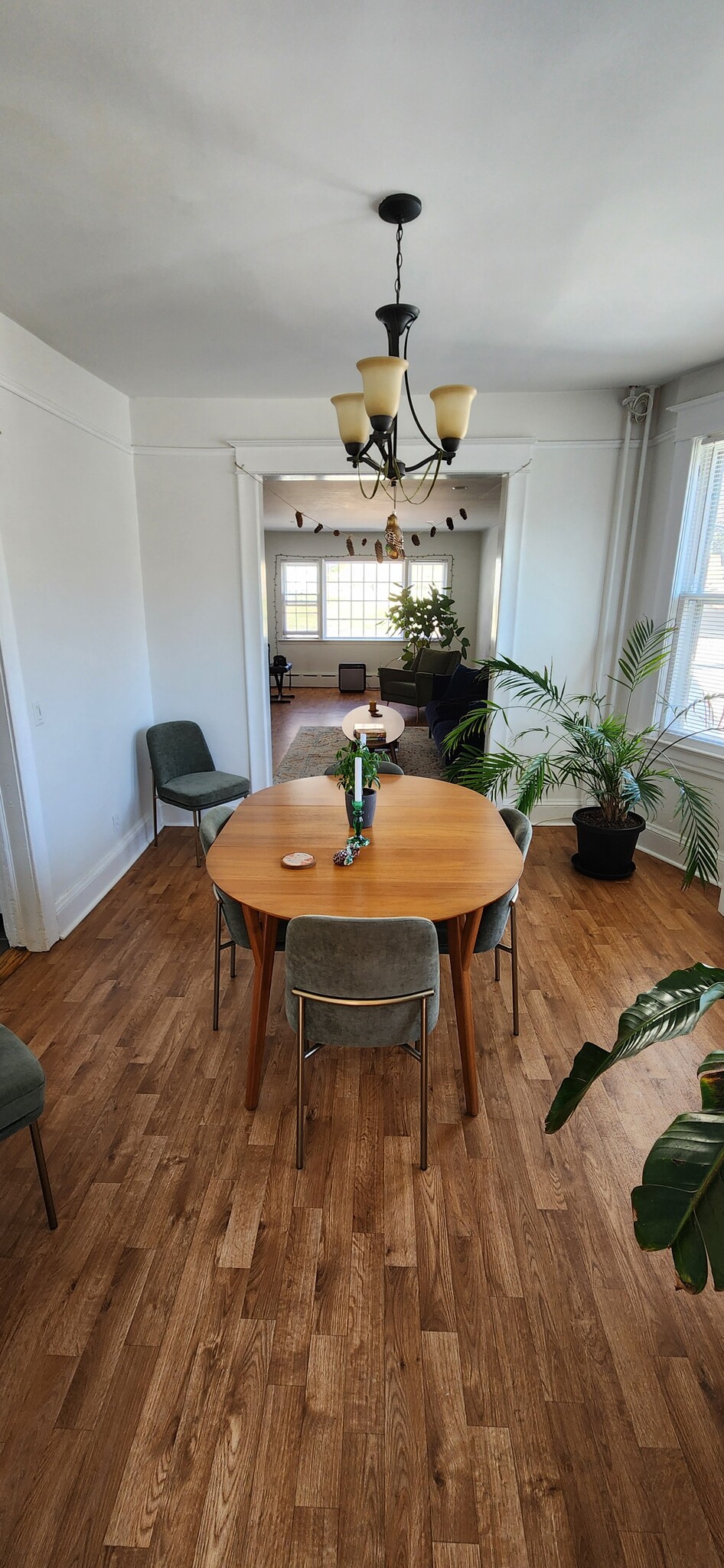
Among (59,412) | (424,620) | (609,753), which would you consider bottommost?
(609,753)

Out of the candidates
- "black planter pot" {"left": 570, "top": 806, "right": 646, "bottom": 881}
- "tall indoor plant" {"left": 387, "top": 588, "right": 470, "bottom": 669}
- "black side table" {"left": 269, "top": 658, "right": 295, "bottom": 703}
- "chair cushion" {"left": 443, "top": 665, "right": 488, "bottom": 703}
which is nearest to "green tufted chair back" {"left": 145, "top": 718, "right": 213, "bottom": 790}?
"black planter pot" {"left": 570, "top": 806, "right": 646, "bottom": 881}

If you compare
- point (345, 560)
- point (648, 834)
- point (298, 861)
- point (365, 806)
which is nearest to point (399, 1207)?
point (298, 861)

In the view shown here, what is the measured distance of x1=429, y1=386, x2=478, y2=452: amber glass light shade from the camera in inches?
81.1

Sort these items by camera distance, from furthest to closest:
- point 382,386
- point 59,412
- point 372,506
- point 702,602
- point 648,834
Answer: point 372,506, point 648,834, point 702,602, point 59,412, point 382,386

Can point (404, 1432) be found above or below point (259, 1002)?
below

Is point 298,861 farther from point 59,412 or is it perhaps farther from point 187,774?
point 59,412

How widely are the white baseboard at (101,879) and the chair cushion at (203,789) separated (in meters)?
0.35

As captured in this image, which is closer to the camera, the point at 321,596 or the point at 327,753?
the point at 327,753

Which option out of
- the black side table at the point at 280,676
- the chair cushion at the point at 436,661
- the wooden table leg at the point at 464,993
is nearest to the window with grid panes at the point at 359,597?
the black side table at the point at 280,676

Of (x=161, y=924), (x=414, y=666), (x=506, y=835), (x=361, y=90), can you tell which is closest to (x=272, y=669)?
(x=414, y=666)

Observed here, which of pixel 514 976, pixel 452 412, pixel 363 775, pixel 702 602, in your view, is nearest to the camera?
pixel 452 412

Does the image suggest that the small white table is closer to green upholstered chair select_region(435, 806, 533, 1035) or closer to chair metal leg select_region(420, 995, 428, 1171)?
green upholstered chair select_region(435, 806, 533, 1035)

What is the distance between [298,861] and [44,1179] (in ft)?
3.45

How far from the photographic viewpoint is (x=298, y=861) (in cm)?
217
